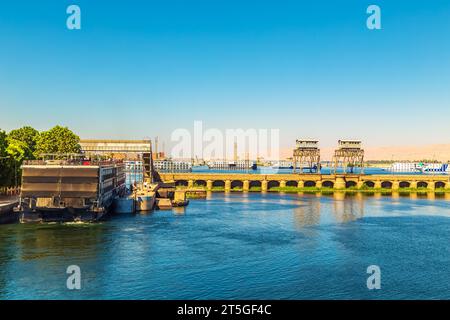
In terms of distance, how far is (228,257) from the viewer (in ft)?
180

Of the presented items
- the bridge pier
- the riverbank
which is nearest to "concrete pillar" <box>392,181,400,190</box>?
the riverbank

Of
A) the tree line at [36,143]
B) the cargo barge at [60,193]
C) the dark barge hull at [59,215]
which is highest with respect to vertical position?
the tree line at [36,143]

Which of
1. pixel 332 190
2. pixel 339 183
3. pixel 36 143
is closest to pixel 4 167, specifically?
pixel 36 143

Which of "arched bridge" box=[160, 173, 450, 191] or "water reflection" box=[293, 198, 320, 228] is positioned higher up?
"arched bridge" box=[160, 173, 450, 191]

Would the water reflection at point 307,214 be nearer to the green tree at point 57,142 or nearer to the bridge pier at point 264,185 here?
the bridge pier at point 264,185

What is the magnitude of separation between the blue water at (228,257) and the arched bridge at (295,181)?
247 ft

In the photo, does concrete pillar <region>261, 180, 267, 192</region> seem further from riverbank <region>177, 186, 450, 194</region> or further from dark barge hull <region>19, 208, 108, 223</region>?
dark barge hull <region>19, 208, 108, 223</region>

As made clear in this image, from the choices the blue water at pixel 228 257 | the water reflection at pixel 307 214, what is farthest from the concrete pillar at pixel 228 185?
the blue water at pixel 228 257

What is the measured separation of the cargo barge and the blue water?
11.0 feet

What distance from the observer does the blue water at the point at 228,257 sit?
136 feet

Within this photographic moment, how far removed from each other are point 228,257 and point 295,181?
13106 cm

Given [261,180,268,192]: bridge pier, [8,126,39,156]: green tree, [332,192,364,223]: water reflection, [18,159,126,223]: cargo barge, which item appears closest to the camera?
[18,159,126,223]: cargo barge

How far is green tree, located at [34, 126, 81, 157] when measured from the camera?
128375 millimetres
